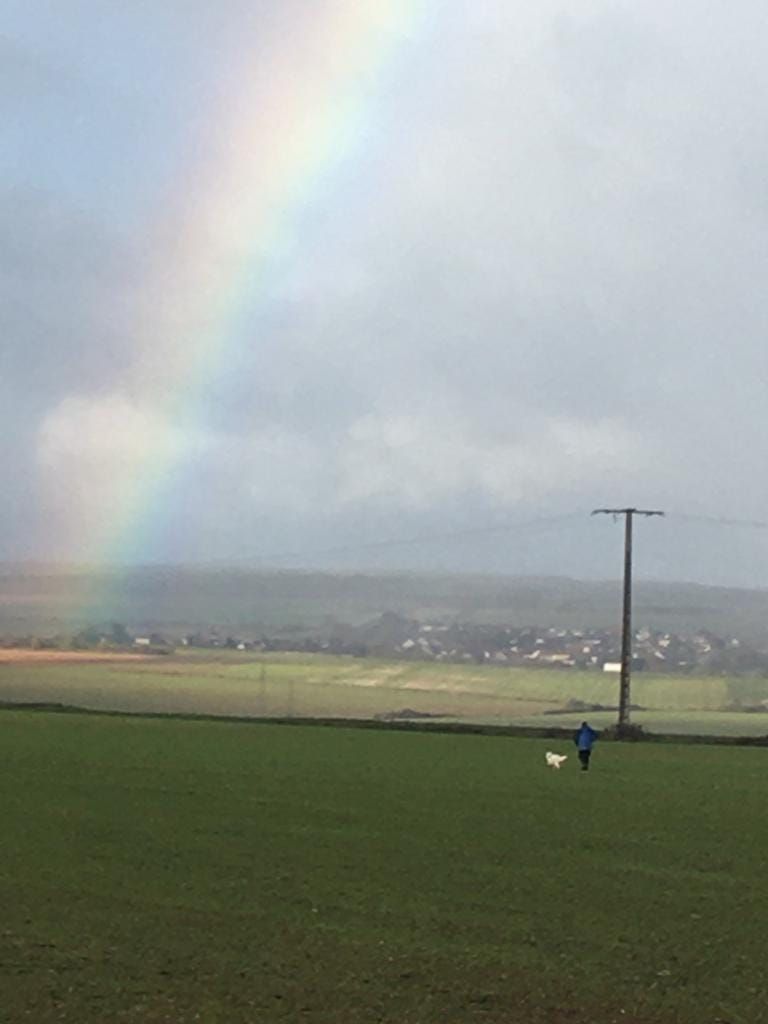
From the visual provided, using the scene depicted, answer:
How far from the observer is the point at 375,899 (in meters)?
19.2

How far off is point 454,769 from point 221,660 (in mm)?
66404

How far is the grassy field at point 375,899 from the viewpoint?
45.0ft

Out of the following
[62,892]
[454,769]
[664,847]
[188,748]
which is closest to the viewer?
[62,892]

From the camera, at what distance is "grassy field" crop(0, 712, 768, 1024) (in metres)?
13.7

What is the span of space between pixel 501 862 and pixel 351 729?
161 ft

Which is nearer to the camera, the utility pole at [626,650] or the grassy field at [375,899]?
the grassy field at [375,899]

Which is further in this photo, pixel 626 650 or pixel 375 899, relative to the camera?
pixel 626 650

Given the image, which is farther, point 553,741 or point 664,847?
point 553,741

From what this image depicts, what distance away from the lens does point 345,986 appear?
14.1 meters

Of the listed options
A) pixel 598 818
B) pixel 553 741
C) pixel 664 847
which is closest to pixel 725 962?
pixel 664 847

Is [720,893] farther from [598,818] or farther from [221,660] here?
[221,660]

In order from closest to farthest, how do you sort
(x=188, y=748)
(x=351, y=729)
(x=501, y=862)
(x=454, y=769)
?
(x=501, y=862)
(x=454, y=769)
(x=188, y=748)
(x=351, y=729)

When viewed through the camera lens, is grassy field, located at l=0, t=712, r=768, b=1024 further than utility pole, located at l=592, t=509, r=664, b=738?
No

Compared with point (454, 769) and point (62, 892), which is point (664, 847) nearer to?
point (62, 892)
